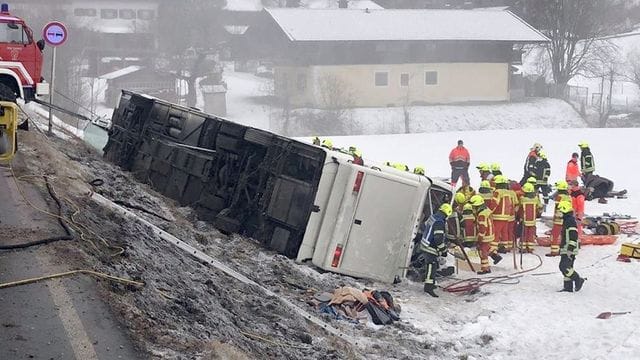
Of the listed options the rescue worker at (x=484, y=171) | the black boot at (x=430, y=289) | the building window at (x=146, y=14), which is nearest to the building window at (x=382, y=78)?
the building window at (x=146, y=14)

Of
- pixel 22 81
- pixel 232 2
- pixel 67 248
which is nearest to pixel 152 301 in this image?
pixel 67 248

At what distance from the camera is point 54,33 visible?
15.5 meters

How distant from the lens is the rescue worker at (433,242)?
37.1 feet

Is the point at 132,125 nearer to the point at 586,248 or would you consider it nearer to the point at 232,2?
the point at 586,248

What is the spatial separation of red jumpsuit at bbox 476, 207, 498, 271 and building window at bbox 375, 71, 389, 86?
40.5 metres

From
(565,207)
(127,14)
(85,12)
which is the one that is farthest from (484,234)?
(127,14)

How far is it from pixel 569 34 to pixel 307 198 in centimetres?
5670

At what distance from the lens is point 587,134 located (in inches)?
1220

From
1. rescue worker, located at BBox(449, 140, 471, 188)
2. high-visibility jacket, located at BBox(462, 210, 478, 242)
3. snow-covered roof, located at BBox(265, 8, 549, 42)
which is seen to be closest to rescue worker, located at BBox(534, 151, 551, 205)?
rescue worker, located at BBox(449, 140, 471, 188)

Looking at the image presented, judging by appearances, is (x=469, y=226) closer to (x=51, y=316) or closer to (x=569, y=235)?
(x=569, y=235)

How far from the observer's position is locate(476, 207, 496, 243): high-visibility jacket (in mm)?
12650

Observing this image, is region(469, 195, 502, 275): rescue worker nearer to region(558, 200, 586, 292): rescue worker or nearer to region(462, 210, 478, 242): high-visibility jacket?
region(462, 210, 478, 242): high-visibility jacket

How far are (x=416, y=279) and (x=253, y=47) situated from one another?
45034 mm

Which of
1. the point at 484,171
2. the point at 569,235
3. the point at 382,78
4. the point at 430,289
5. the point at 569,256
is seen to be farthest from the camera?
the point at 382,78
